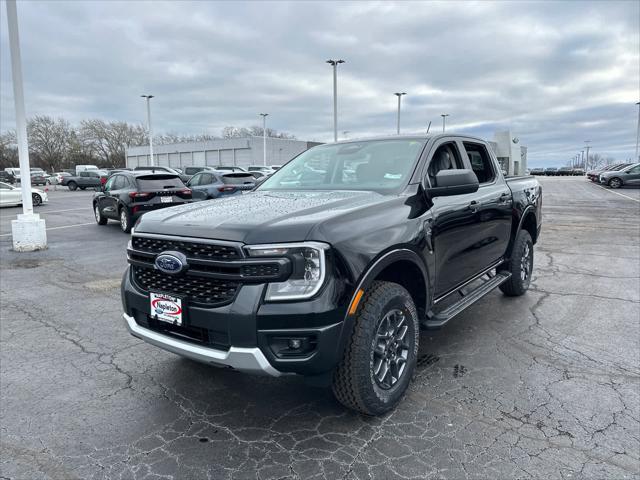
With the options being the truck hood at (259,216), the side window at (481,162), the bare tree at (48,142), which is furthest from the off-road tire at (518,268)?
the bare tree at (48,142)

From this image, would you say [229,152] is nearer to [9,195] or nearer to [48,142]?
[48,142]

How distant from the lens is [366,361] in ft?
9.26

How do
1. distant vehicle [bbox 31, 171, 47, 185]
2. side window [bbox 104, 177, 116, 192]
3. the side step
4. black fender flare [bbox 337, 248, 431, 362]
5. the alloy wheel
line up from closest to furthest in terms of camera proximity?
1. black fender flare [bbox 337, 248, 431, 362]
2. the alloy wheel
3. the side step
4. side window [bbox 104, 177, 116, 192]
5. distant vehicle [bbox 31, 171, 47, 185]

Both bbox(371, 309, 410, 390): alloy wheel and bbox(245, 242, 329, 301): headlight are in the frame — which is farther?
bbox(371, 309, 410, 390): alloy wheel

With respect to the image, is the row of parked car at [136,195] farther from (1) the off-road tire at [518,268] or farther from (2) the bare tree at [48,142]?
(2) the bare tree at [48,142]

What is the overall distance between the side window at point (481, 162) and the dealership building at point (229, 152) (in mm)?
60570

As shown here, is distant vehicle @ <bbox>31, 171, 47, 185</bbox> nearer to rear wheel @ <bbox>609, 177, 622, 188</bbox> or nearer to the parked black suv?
the parked black suv

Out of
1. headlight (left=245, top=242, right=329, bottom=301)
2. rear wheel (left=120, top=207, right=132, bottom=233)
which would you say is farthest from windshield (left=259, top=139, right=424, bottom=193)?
rear wheel (left=120, top=207, right=132, bottom=233)

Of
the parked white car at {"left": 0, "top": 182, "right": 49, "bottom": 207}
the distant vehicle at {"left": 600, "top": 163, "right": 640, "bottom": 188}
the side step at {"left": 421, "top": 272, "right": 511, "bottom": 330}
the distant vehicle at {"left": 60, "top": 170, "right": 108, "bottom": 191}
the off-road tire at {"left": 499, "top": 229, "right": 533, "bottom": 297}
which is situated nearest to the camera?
the side step at {"left": 421, "top": 272, "right": 511, "bottom": 330}

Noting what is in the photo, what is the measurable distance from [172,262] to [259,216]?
1.94ft

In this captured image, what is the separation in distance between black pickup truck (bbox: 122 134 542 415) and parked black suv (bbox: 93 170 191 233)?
871 cm

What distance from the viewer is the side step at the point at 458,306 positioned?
3.60m

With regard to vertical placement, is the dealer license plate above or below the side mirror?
below

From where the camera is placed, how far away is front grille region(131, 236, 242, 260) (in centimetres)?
266
